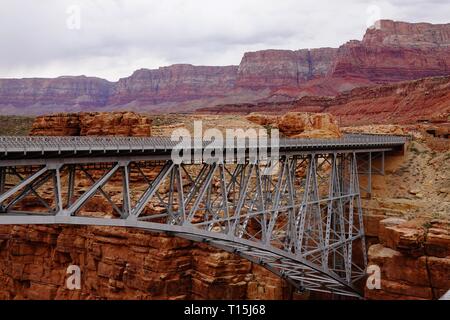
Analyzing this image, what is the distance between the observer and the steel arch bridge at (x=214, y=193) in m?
17.1

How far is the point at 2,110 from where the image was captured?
563 ft

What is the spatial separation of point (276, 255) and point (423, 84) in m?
69.9

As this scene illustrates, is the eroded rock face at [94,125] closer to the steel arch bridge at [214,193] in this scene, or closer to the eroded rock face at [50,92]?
the steel arch bridge at [214,193]

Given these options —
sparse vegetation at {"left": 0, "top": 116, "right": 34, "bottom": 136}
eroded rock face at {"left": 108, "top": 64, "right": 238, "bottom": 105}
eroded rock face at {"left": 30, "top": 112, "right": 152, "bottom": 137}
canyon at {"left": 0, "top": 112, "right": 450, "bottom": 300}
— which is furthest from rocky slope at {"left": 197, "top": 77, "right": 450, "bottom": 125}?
eroded rock face at {"left": 108, "top": 64, "right": 238, "bottom": 105}

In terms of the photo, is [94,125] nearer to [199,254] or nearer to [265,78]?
[199,254]

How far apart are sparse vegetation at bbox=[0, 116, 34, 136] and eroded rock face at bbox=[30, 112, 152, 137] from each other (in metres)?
10.5

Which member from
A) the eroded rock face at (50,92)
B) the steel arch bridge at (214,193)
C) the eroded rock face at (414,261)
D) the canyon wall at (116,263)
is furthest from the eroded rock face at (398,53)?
the eroded rock face at (414,261)

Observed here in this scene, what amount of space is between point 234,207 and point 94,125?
21.3 meters

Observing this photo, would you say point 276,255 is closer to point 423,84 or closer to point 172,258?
point 172,258

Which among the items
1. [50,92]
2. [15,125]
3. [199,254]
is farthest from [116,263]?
[50,92]

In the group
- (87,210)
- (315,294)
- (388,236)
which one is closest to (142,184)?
Answer: (87,210)

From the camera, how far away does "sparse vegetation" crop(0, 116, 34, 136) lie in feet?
178

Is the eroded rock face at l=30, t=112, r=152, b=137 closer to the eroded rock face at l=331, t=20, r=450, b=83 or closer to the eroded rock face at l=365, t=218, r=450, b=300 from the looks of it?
the eroded rock face at l=365, t=218, r=450, b=300

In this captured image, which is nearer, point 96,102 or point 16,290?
point 16,290
